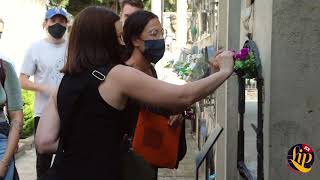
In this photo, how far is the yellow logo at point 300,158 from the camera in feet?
9.27

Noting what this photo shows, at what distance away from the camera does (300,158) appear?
2904mm

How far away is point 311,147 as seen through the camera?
2.84 meters

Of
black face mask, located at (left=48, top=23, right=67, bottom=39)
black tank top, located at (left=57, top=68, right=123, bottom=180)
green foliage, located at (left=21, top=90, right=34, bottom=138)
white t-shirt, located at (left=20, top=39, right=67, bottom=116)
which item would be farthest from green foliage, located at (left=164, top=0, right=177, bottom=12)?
black tank top, located at (left=57, top=68, right=123, bottom=180)

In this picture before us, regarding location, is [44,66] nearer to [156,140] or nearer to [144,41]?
[144,41]

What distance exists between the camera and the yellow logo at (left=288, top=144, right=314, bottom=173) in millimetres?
2826

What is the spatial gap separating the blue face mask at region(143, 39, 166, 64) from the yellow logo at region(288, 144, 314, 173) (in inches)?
37.0

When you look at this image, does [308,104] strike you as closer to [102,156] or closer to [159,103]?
[159,103]

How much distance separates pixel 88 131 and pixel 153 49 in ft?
2.89

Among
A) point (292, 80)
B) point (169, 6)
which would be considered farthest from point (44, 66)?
point (169, 6)

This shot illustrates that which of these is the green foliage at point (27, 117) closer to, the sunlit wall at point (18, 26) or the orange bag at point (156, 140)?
the sunlit wall at point (18, 26)

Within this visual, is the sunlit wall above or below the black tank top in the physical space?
above

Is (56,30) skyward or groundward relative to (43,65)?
skyward

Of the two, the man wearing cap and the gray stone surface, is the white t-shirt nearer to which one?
the man wearing cap

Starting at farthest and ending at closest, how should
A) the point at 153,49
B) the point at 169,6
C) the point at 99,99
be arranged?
the point at 169,6 < the point at 153,49 < the point at 99,99
